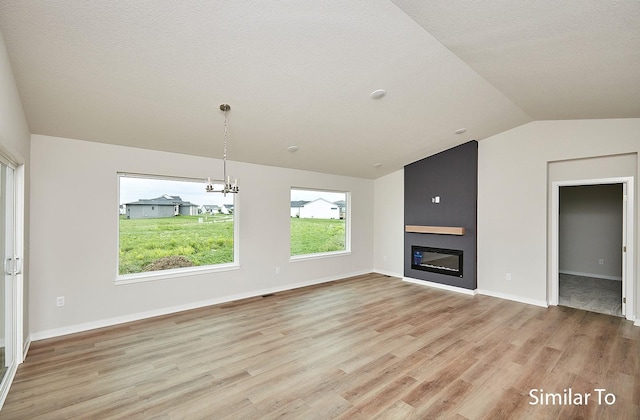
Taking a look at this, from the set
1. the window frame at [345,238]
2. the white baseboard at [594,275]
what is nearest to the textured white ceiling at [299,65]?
the window frame at [345,238]

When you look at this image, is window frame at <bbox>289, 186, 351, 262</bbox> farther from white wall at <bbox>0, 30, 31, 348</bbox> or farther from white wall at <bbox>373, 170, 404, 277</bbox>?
white wall at <bbox>0, 30, 31, 348</bbox>

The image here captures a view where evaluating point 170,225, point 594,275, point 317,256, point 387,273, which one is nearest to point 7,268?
point 170,225

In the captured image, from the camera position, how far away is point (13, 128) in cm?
248

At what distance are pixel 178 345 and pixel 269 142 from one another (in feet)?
9.46

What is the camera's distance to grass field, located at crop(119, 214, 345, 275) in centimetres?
417

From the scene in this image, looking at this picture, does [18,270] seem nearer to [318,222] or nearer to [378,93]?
[378,93]

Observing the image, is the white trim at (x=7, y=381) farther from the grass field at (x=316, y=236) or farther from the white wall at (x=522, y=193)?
the white wall at (x=522, y=193)

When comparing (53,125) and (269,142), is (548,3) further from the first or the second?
(53,125)

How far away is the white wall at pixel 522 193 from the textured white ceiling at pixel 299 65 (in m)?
0.42

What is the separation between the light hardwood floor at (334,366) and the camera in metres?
2.28

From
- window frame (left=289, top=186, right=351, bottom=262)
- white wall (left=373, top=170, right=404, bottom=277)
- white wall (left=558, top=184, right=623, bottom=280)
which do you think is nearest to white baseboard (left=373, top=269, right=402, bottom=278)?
white wall (left=373, top=170, right=404, bottom=277)

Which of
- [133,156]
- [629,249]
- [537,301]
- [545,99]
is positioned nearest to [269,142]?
[133,156]

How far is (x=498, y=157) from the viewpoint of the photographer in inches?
213

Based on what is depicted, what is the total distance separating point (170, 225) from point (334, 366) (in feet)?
10.6
